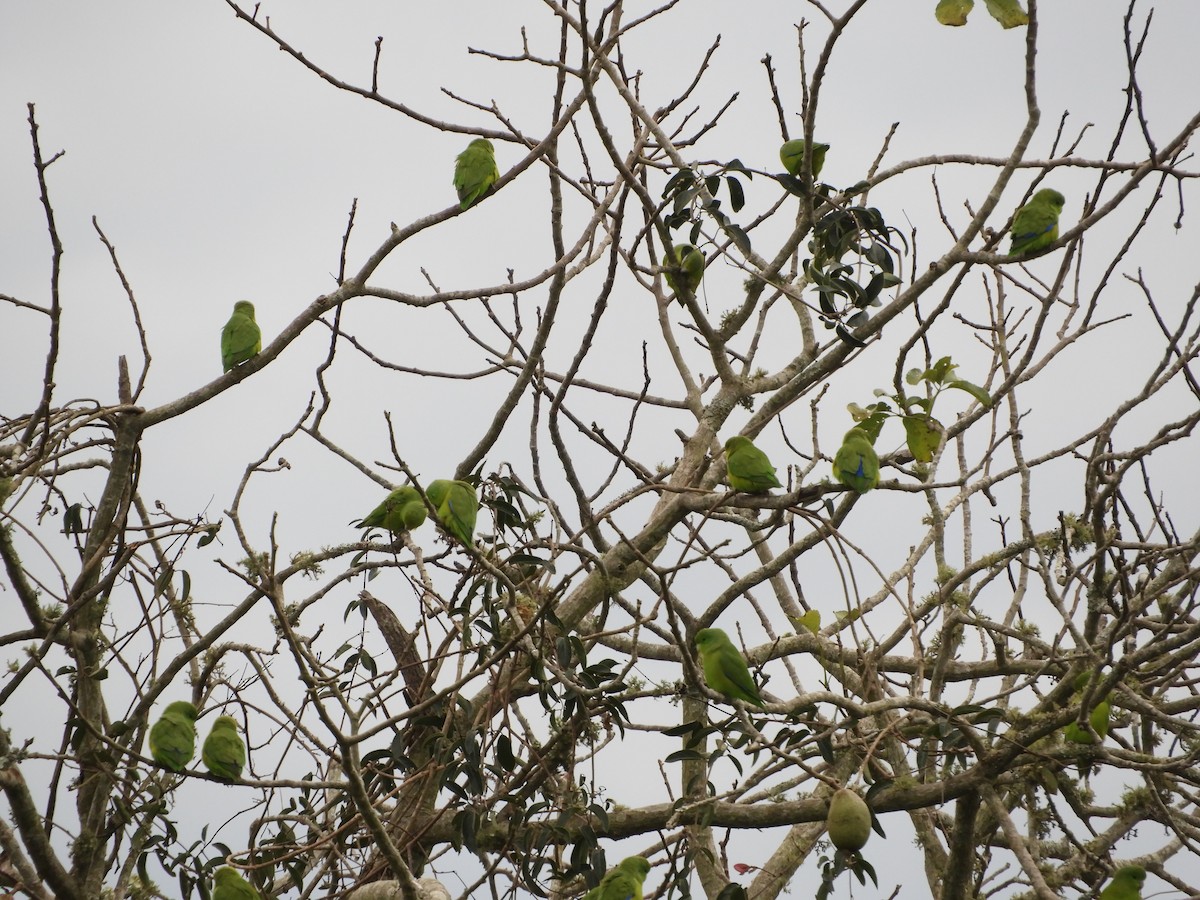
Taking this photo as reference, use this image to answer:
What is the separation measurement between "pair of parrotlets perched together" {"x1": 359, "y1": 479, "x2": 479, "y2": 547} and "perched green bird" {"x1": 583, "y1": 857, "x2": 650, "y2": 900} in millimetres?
912

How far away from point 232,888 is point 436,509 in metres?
1.05

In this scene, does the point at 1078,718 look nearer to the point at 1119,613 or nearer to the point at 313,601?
the point at 1119,613

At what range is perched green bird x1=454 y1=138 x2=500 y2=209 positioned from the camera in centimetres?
377

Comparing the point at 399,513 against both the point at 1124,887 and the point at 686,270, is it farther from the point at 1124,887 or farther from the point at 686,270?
the point at 1124,887

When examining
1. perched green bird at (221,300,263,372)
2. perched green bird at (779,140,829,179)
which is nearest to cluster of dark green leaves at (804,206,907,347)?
perched green bird at (779,140,829,179)

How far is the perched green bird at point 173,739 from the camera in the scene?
2.84 metres

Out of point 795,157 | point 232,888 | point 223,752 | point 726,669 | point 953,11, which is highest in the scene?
point 795,157

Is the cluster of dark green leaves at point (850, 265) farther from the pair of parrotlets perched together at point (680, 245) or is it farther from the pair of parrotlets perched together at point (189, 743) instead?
the pair of parrotlets perched together at point (189, 743)

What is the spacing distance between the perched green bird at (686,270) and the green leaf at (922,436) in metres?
0.83

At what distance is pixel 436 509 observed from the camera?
2.89 m

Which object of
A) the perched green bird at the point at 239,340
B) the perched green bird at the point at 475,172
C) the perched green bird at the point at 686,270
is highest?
the perched green bird at the point at 475,172

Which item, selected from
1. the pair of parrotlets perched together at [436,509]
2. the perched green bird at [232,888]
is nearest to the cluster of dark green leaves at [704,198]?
the pair of parrotlets perched together at [436,509]

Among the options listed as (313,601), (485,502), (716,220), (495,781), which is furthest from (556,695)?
(716,220)

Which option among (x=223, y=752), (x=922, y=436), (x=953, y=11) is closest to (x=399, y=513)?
(x=223, y=752)
